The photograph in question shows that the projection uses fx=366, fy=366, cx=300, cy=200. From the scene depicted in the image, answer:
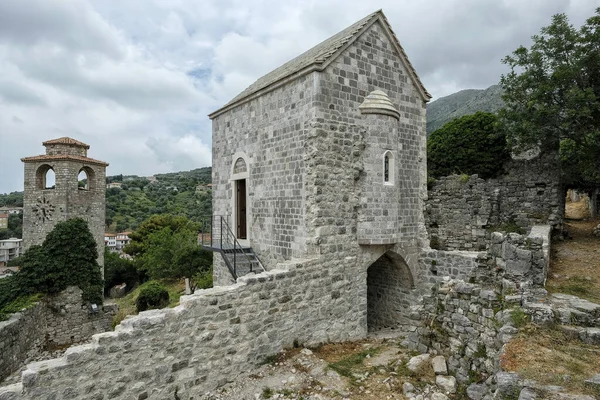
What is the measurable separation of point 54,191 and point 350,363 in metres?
21.9

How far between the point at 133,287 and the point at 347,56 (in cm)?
3562

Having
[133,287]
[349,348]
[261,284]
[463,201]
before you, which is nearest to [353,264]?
[349,348]

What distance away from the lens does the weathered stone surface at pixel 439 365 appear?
6252 mm

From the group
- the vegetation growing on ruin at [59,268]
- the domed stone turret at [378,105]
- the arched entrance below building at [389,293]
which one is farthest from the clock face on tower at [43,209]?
the domed stone turret at [378,105]

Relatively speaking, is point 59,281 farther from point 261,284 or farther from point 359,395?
point 359,395

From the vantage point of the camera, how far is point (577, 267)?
8680 millimetres

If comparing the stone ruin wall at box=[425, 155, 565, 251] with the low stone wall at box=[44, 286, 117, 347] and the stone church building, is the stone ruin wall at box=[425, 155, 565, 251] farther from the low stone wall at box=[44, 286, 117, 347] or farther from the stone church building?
the low stone wall at box=[44, 286, 117, 347]

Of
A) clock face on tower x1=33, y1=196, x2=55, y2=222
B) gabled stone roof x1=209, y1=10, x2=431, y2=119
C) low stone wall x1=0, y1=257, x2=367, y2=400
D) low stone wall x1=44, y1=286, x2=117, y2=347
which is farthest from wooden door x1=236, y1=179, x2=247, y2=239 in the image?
clock face on tower x1=33, y1=196, x2=55, y2=222

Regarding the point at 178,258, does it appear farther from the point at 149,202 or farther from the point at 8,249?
the point at 8,249

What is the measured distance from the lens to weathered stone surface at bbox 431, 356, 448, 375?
20.5 ft

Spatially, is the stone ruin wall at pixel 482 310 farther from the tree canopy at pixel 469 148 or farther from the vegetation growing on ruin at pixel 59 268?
the vegetation growing on ruin at pixel 59 268

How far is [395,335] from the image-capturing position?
33.6ft

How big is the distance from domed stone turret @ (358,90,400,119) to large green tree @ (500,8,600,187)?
4.67m

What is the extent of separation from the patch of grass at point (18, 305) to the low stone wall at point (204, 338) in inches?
348
